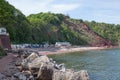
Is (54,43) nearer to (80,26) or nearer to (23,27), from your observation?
(23,27)

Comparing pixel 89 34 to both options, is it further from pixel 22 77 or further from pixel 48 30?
pixel 22 77

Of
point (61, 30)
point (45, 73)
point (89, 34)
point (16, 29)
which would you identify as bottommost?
point (89, 34)

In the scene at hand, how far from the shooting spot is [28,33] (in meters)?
99.9

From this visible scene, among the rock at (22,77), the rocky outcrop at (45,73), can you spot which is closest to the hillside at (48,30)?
the rocky outcrop at (45,73)

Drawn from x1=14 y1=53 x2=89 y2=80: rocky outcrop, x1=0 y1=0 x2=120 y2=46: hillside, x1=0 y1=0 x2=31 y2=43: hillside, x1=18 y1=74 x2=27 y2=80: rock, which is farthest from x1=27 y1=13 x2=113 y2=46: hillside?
x1=18 y1=74 x2=27 y2=80: rock

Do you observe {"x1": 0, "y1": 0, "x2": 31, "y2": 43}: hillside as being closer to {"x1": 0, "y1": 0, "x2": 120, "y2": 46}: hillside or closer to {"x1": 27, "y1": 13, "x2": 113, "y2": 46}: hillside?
{"x1": 0, "y1": 0, "x2": 120, "y2": 46}: hillside

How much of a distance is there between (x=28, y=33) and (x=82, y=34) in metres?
87.5

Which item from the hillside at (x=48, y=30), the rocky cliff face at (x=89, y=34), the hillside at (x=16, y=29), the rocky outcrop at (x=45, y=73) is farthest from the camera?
the rocky cliff face at (x=89, y=34)

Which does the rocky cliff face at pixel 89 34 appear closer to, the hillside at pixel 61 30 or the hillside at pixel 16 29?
the hillside at pixel 61 30

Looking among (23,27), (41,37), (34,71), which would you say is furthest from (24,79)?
(41,37)

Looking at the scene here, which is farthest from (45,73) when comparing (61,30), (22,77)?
(61,30)

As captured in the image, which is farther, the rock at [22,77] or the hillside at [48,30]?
the hillside at [48,30]

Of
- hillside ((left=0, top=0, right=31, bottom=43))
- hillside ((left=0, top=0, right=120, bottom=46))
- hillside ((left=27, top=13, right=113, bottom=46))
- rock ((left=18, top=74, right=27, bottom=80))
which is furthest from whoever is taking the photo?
hillside ((left=27, top=13, right=113, bottom=46))

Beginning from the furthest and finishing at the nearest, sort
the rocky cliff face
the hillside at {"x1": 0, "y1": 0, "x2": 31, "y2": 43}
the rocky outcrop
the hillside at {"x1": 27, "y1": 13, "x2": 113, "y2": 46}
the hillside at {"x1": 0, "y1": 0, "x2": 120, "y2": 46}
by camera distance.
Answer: the rocky cliff face < the hillside at {"x1": 27, "y1": 13, "x2": 113, "y2": 46} < the hillside at {"x1": 0, "y1": 0, "x2": 120, "y2": 46} < the hillside at {"x1": 0, "y1": 0, "x2": 31, "y2": 43} < the rocky outcrop
